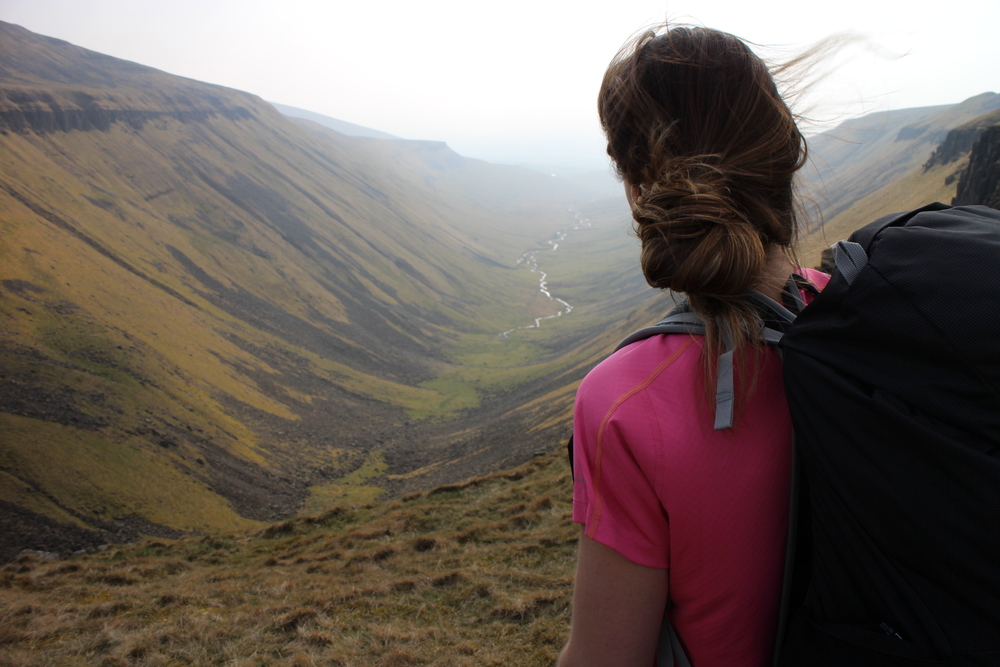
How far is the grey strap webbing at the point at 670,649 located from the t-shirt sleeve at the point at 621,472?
0.39 m

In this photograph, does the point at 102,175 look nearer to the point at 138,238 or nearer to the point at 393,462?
the point at 138,238

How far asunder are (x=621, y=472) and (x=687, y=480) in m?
0.21

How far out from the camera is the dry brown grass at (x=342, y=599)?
7.73 meters

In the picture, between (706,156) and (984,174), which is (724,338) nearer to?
(706,156)

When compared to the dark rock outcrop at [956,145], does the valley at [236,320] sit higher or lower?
lower

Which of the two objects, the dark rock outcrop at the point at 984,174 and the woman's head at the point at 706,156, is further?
the dark rock outcrop at the point at 984,174

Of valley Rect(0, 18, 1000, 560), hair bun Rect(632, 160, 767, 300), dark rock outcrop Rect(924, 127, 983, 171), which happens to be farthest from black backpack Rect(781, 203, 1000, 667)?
dark rock outcrop Rect(924, 127, 983, 171)

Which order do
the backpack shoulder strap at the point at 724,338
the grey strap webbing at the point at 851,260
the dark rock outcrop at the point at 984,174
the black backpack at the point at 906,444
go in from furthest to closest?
the dark rock outcrop at the point at 984,174 → the backpack shoulder strap at the point at 724,338 → the grey strap webbing at the point at 851,260 → the black backpack at the point at 906,444

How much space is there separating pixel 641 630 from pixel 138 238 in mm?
87485

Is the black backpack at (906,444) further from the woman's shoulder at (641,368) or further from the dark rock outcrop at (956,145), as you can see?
the dark rock outcrop at (956,145)

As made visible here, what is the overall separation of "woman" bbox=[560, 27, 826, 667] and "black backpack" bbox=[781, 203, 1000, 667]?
206mm

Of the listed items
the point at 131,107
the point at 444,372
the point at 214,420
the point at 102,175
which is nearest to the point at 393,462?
the point at 214,420

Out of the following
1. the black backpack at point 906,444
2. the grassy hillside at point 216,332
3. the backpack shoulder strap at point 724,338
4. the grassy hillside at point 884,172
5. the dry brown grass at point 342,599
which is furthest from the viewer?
the grassy hillside at point 216,332

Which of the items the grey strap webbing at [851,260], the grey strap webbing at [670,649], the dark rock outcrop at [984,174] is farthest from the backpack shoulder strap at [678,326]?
the dark rock outcrop at [984,174]
